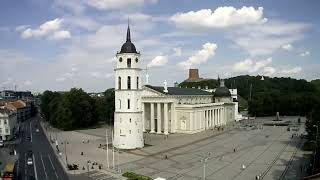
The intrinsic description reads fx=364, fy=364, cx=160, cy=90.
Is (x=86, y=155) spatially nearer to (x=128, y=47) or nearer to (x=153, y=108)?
(x=128, y=47)

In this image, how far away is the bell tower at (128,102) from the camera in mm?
75438

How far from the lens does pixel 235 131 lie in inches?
4306

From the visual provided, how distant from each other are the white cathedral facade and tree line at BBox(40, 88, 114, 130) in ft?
85.0

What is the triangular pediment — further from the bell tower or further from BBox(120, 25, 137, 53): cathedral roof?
BBox(120, 25, 137, 53): cathedral roof

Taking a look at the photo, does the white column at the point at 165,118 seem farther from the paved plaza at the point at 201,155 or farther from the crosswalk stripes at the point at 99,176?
the crosswalk stripes at the point at 99,176

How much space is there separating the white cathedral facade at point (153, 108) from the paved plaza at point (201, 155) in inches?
162

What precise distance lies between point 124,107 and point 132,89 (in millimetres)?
4100

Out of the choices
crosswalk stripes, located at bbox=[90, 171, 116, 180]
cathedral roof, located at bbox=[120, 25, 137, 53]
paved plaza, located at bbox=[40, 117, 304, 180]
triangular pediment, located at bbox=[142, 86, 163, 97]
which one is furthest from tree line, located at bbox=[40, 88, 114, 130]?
crosswalk stripes, located at bbox=[90, 171, 116, 180]

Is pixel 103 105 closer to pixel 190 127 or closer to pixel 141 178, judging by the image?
pixel 190 127

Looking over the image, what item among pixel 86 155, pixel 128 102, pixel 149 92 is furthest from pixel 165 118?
pixel 86 155

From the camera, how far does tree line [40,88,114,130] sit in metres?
117

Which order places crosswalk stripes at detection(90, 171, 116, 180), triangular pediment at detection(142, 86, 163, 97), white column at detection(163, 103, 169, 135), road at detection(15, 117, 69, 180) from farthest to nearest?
triangular pediment at detection(142, 86, 163, 97) < white column at detection(163, 103, 169, 135) < road at detection(15, 117, 69, 180) < crosswalk stripes at detection(90, 171, 116, 180)

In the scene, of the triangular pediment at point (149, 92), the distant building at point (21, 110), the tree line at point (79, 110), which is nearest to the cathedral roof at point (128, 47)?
the triangular pediment at point (149, 92)

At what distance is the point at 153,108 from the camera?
102688mm
